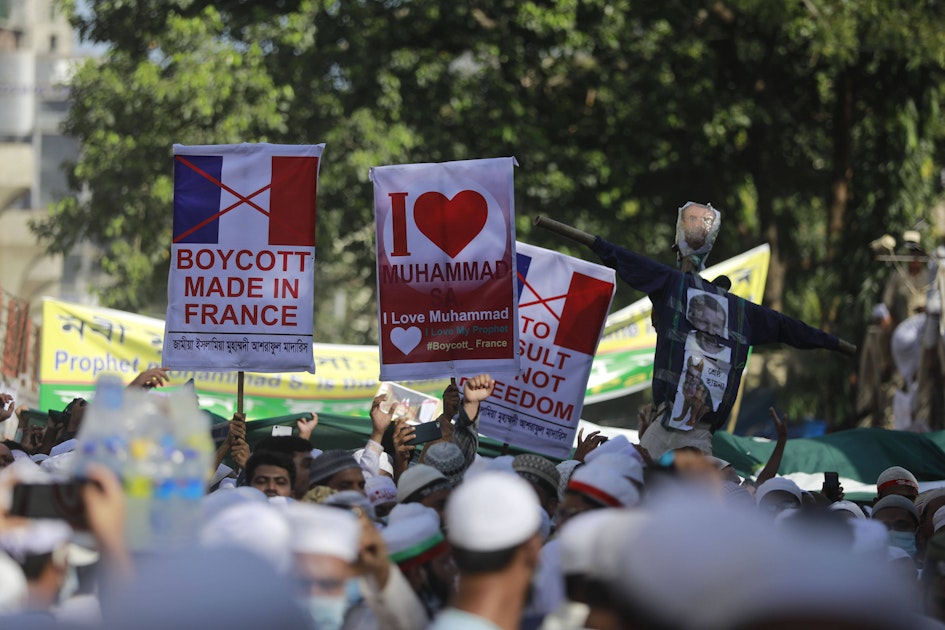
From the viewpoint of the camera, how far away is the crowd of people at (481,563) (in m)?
2.68

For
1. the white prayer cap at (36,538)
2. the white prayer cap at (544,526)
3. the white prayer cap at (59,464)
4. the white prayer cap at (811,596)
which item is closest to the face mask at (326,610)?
the white prayer cap at (36,538)

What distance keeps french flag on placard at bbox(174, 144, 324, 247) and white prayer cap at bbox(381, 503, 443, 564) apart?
10.0 ft

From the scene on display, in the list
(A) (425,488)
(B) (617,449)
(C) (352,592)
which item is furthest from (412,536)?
(B) (617,449)

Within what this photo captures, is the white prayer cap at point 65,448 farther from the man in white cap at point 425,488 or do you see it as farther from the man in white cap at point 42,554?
the man in white cap at point 42,554

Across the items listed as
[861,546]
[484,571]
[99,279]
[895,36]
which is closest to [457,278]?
[861,546]

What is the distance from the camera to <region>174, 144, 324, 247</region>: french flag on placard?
718 centimetres

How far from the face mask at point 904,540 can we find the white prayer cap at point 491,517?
11.1 ft

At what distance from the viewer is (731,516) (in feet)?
9.33

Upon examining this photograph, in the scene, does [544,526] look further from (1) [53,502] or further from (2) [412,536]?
(1) [53,502]

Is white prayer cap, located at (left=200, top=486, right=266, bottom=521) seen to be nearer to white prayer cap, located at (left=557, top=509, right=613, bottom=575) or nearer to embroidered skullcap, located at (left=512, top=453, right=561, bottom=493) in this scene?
white prayer cap, located at (left=557, top=509, right=613, bottom=575)

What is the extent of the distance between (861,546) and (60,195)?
16.6 metres

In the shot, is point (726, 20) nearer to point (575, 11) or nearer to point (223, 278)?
point (575, 11)

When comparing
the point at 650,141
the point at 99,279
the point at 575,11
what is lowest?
the point at 99,279

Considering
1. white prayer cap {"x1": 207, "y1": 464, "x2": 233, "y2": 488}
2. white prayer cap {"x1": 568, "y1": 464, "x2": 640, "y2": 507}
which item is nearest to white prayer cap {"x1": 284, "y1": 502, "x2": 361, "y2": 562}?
white prayer cap {"x1": 568, "y1": 464, "x2": 640, "y2": 507}
